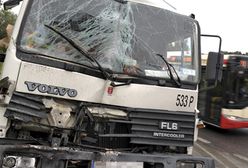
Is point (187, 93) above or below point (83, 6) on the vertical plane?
below

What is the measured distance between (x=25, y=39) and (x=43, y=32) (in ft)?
0.71

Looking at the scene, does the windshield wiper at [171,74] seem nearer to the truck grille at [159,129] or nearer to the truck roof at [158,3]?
the truck grille at [159,129]

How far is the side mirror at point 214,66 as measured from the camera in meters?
5.64

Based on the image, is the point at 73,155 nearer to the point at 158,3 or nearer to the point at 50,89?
the point at 50,89

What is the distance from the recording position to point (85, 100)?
4.58 m

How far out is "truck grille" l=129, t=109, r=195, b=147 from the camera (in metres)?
4.78

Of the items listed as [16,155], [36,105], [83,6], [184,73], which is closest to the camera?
[16,155]

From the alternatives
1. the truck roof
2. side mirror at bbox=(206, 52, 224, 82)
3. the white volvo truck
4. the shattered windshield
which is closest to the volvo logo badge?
the white volvo truck

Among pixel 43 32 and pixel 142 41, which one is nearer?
pixel 43 32

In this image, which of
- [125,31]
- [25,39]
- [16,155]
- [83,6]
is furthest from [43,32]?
[16,155]

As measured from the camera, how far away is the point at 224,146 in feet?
41.5

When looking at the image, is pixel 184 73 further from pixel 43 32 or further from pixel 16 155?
pixel 16 155

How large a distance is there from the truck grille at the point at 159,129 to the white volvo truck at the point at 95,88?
1 centimetres

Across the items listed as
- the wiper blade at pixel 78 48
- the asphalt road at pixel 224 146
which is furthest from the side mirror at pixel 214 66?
the asphalt road at pixel 224 146
